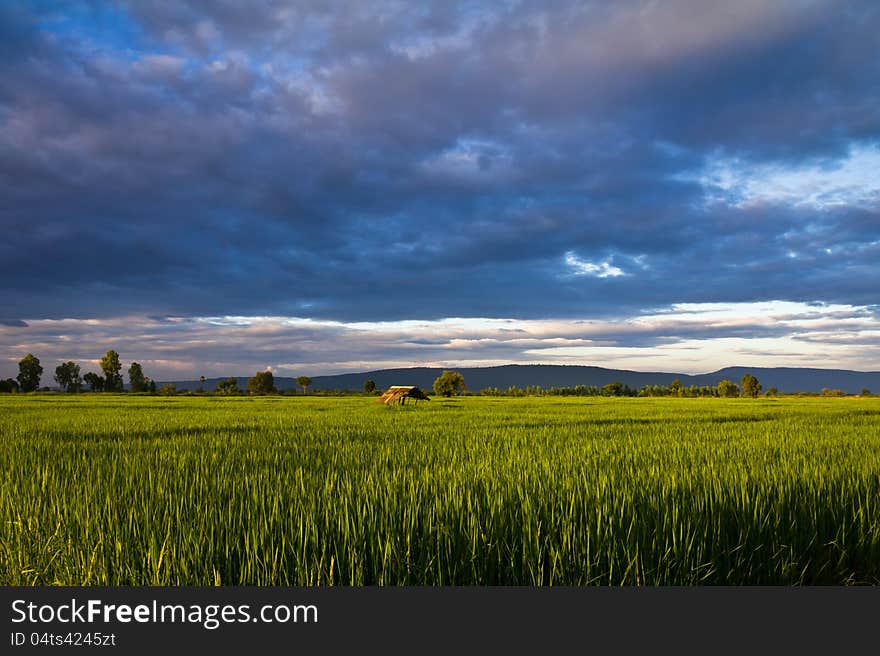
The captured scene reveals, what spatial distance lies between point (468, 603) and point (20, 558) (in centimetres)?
273

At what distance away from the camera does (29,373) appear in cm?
9612

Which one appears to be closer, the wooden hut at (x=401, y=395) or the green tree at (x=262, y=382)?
the wooden hut at (x=401, y=395)

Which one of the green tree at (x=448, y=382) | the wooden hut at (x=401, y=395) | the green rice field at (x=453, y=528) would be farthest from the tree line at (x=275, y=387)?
the green rice field at (x=453, y=528)

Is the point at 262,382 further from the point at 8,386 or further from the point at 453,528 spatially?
the point at 453,528

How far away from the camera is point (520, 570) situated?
3117 mm

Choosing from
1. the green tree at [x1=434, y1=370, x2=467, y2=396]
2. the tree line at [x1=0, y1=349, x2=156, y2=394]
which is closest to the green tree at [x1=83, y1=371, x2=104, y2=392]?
the tree line at [x1=0, y1=349, x2=156, y2=394]

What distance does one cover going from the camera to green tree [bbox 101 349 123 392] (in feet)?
313

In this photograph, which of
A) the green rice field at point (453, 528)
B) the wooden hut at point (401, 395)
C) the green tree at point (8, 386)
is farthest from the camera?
the green tree at point (8, 386)

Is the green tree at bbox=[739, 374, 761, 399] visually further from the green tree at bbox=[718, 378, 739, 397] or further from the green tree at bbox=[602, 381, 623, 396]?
the green tree at bbox=[602, 381, 623, 396]

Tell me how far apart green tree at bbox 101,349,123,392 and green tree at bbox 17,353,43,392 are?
10691 millimetres

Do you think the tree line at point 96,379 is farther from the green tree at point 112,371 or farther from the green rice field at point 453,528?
the green rice field at point 453,528

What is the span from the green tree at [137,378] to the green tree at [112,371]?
3.67 metres

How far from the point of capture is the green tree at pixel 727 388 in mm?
79688

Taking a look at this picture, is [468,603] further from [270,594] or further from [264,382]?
[264,382]
